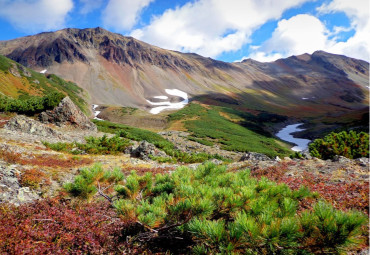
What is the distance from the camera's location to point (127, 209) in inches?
108

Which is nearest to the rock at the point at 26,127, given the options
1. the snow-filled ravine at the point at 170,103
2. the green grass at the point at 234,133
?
the green grass at the point at 234,133

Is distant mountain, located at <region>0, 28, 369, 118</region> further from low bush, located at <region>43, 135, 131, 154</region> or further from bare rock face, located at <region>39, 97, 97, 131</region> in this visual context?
low bush, located at <region>43, 135, 131, 154</region>

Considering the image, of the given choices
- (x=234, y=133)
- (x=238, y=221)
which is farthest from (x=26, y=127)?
(x=234, y=133)

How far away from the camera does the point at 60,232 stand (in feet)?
10.1

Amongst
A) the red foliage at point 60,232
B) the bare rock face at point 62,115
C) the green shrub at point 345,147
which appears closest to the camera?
the red foliage at point 60,232

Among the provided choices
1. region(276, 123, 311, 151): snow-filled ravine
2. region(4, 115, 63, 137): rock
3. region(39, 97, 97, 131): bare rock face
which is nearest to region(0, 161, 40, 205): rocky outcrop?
region(4, 115, 63, 137): rock

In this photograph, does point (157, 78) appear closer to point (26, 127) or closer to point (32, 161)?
point (26, 127)

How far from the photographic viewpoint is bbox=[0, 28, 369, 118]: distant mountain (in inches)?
4217

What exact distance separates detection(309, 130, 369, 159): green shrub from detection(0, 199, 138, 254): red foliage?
12509 mm

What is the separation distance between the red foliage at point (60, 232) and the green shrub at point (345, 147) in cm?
1251

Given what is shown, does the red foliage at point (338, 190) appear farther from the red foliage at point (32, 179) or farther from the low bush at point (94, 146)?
the low bush at point (94, 146)

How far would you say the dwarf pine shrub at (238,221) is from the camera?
191 centimetres

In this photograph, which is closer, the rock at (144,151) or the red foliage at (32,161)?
the red foliage at (32,161)

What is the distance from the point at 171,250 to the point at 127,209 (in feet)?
2.79
